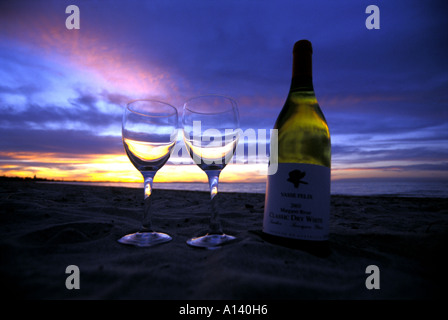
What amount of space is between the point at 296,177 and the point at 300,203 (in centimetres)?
17

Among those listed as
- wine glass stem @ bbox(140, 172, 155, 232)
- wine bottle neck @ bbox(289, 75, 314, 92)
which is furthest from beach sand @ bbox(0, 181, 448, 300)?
wine bottle neck @ bbox(289, 75, 314, 92)

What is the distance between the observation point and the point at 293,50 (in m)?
1.91

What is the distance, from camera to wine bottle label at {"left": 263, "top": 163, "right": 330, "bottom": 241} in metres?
1.47

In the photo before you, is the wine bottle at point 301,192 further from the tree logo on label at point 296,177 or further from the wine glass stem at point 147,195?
the wine glass stem at point 147,195

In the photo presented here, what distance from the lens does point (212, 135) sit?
1679mm

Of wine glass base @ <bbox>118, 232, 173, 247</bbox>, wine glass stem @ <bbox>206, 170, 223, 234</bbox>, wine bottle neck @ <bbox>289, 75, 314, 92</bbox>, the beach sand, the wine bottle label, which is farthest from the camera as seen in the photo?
wine bottle neck @ <bbox>289, 75, 314, 92</bbox>

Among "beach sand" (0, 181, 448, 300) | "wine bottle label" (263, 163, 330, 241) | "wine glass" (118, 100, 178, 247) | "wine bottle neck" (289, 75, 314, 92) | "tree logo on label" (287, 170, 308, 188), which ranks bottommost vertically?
"beach sand" (0, 181, 448, 300)

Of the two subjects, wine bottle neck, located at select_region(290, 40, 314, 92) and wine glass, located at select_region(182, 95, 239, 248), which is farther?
wine bottle neck, located at select_region(290, 40, 314, 92)

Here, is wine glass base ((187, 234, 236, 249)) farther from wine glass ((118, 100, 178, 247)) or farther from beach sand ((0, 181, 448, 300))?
wine glass ((118, 100, 178, 247))

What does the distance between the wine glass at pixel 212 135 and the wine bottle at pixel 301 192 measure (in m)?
0.36

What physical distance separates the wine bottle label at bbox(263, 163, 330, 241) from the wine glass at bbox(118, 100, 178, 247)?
2.64 ft

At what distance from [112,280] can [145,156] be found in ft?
2.81

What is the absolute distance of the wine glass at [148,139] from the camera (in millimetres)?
1696

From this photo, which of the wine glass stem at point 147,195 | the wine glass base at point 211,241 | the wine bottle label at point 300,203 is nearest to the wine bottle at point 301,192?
the wine bottle label at point 300,203
